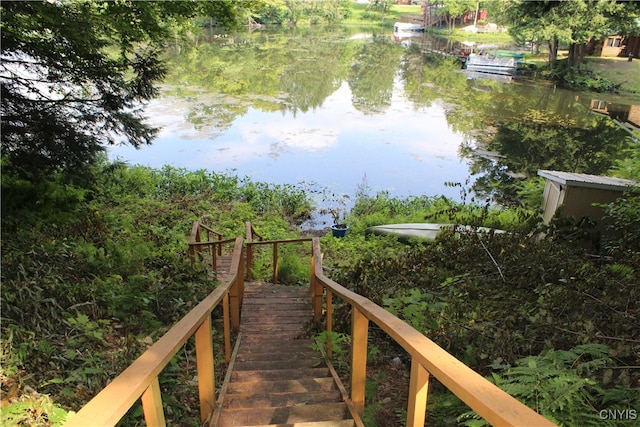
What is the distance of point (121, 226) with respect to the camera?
8.42 meters

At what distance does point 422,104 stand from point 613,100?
1319cm

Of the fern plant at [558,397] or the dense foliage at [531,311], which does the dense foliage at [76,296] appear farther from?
the fern plant at [558,397]

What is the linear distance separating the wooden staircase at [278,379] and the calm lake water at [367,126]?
967cm

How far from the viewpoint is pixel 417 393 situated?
158 centimetres

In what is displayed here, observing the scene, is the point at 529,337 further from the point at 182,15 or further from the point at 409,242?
the point at 182,15

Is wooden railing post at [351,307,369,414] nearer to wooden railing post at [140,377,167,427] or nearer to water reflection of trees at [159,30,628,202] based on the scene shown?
wooden railing post at [140,377,167,427]

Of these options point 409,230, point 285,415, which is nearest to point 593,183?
point 409,230

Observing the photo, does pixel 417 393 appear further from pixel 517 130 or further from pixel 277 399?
pixel 517 130

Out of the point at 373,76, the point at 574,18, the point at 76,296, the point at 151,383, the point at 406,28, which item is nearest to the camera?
the point at 151,383

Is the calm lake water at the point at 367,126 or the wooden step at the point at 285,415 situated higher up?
the wooden step at the point at 285,415

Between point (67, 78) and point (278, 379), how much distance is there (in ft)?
20.4

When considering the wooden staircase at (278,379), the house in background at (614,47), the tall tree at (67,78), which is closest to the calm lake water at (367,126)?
the tall tree at (67,78)

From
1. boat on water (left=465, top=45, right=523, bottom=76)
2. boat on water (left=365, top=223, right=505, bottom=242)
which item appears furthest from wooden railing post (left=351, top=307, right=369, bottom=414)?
boat on water (left=465, top=45, right=523, bottom=76)

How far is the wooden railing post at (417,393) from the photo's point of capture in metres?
1.54
